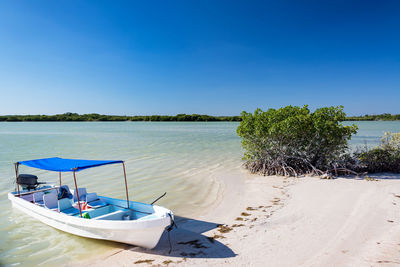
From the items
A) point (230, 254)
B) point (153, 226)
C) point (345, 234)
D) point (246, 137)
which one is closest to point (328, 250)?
point (345, 234)

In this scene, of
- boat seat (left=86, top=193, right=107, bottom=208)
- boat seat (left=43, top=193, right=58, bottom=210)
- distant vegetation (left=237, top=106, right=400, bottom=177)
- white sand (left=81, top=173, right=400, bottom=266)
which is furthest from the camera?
distant vegetation (left=237, top=106, right=400, bottom=177)

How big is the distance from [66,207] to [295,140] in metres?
9.84

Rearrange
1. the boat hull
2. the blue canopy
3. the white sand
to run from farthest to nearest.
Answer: the blue canopy < the boat hull < the white sand

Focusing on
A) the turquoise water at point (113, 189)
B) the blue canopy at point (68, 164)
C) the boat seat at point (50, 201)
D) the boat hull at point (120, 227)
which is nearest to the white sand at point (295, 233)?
the boat hull at point (120, 227)

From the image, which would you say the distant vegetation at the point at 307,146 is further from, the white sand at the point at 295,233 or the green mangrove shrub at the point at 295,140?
the white sand at the point at 295,233

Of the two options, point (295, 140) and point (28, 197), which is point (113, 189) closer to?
point (28, 197)

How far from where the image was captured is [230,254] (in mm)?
4844

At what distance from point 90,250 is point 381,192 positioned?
8883 mm

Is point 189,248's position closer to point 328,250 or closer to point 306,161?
point 328,250

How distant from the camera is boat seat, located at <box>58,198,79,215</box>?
Answer: 6.97 m

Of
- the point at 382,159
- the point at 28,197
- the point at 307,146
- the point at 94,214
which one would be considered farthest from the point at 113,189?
the point at 382,159

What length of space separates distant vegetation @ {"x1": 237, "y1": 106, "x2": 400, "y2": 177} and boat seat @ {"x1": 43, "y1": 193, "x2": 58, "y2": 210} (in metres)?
8.72

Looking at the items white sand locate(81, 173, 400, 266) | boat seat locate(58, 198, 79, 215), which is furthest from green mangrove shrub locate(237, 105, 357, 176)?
boat seat locate(58, 198, 79, 215)

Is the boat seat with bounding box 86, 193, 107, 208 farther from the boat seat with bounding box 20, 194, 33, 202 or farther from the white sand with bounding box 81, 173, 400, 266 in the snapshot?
the boat seat with bounding box 20, 194, 33, 202
